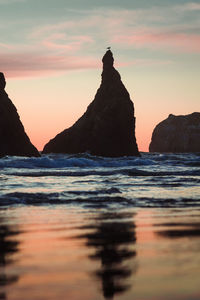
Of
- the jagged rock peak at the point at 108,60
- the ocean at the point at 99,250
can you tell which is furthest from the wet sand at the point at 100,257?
the jagged rock peak at the point at 108,60

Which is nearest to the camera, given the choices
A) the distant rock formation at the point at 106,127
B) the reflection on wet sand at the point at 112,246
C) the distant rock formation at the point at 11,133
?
the reflection on wet sand at the point at 112,246

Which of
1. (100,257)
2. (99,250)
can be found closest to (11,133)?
(99,250)

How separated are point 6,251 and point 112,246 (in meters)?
1.32

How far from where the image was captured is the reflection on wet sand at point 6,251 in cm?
515

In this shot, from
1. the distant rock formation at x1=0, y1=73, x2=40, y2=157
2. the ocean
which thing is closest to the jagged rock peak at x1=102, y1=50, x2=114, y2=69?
the distant rock formation at x1=0, y1=73, x2=40, y2=157

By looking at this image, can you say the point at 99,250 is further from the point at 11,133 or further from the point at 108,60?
the point at 108,60

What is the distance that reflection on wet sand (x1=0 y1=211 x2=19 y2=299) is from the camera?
5.15 meters

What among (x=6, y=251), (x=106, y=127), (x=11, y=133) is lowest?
(x=6, y=251)

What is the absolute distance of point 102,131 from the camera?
10762cm

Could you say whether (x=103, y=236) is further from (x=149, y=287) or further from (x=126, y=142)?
(x=126, y=142)

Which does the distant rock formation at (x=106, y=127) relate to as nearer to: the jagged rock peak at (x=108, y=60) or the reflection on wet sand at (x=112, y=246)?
the jagged rock peak at (x=108, y=60)

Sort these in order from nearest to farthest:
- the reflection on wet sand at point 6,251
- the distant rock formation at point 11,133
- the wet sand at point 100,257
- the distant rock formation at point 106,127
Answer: the wet sand at point 100,257 < the reflection on wet sand at point 6,251 < the distant rock formation at point 11,133 < the distant rock formation at point 106,127

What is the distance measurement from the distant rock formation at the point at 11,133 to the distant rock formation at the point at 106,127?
3349 centimetres

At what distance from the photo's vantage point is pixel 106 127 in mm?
107625
